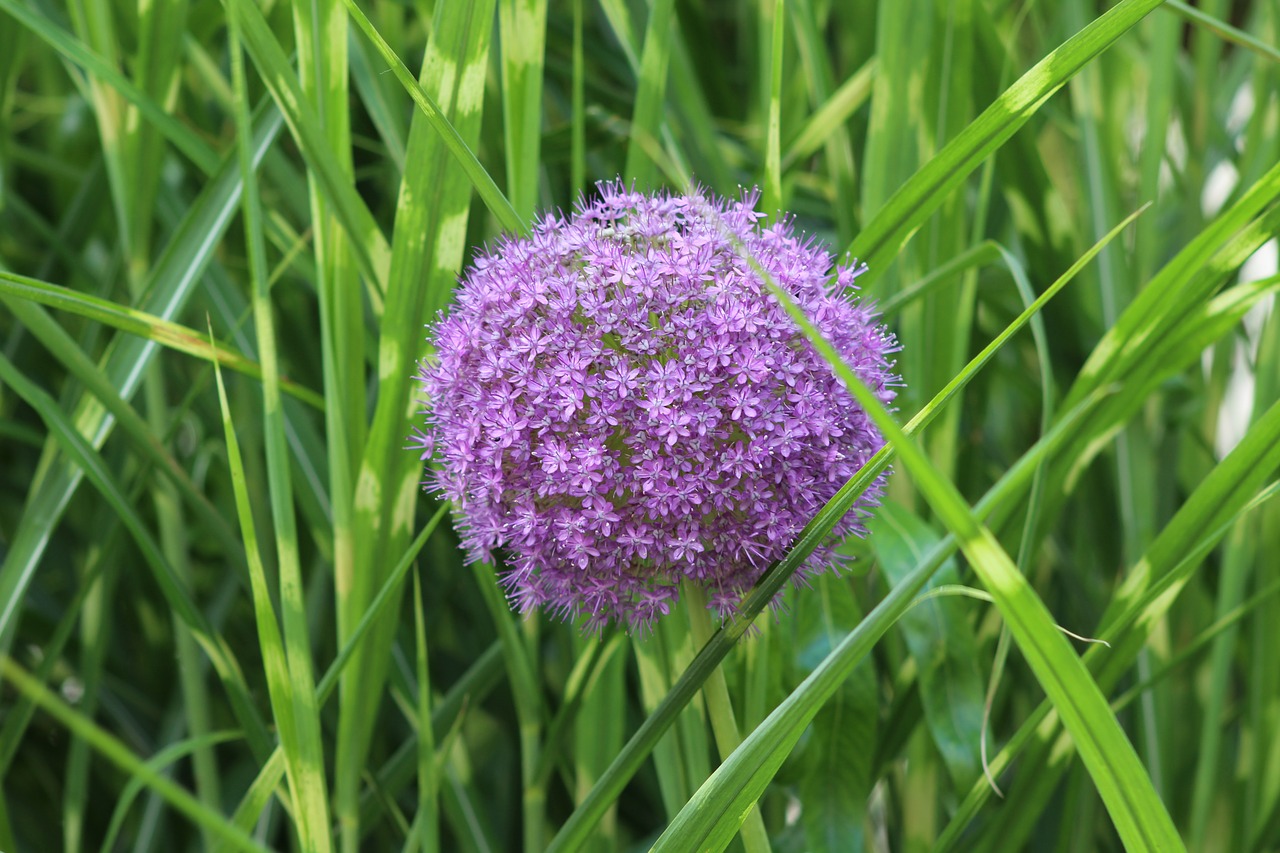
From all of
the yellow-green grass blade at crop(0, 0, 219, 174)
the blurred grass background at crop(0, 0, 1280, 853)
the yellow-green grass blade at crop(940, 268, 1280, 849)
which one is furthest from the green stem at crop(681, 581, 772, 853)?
the yellow-green grass blade at crop(0, 0, 219, 174)

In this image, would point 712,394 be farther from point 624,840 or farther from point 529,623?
point 624,840

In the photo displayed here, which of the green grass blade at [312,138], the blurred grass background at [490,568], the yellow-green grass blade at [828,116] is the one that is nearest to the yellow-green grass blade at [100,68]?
the blurred grass background at [490,568]

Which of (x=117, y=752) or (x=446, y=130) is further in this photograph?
(x=446, y=130)

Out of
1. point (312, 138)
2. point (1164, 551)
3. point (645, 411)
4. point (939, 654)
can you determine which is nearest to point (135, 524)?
point (312, 138)

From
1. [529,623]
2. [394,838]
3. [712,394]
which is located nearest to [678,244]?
[712,394]

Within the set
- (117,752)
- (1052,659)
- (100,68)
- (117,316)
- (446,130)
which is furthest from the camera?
(100,68)

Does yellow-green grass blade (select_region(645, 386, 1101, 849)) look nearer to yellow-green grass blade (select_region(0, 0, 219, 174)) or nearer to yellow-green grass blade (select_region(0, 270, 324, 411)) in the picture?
yellow-green grass blade (select_region(0, 270, 324, 411))

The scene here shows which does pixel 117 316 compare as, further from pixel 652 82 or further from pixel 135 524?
pixel 652 82
